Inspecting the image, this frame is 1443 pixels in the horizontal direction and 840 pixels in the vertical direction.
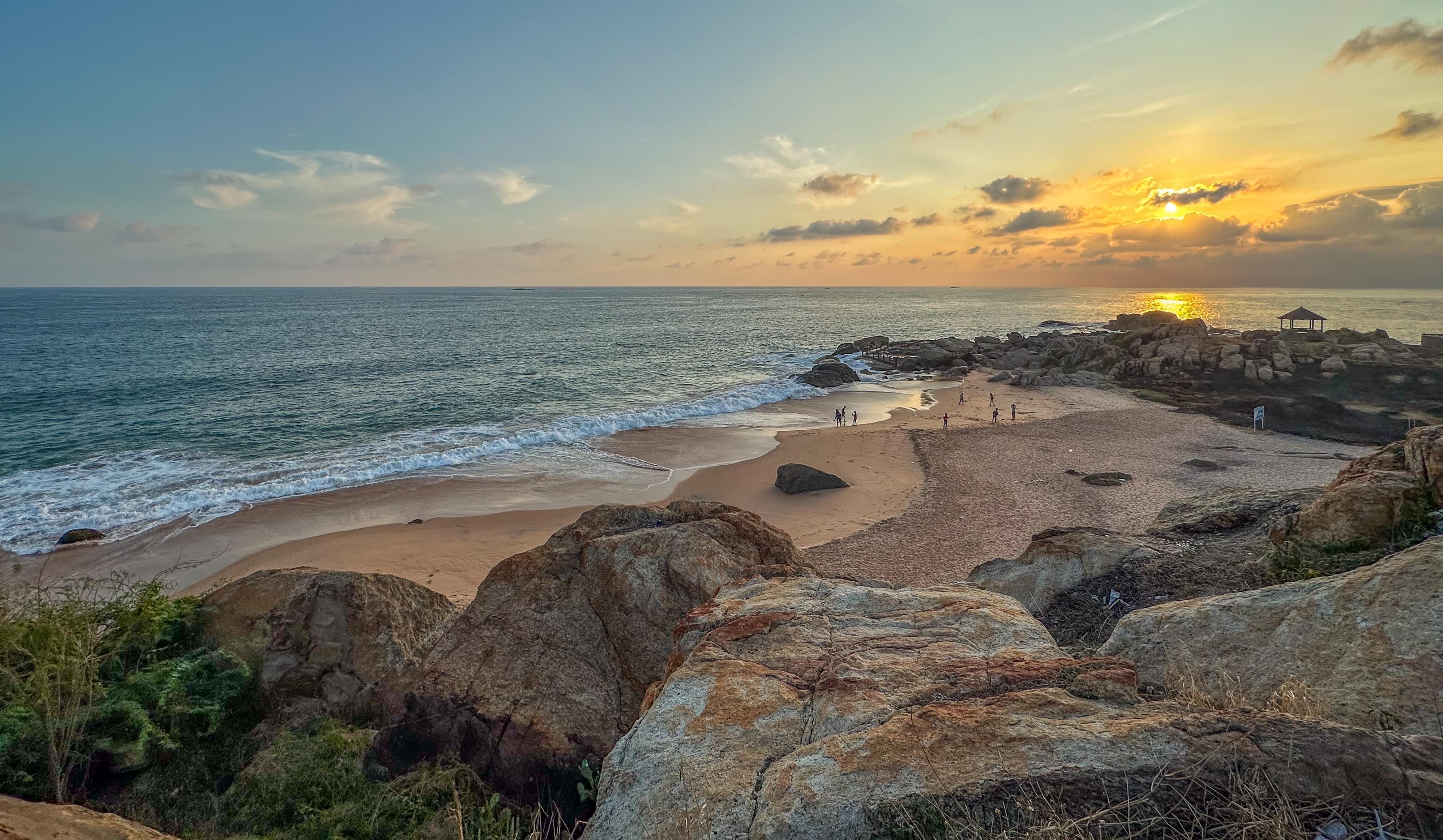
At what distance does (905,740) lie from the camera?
358 cm

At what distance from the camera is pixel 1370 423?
28.6 meters

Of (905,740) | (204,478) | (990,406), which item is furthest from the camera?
(990,406)

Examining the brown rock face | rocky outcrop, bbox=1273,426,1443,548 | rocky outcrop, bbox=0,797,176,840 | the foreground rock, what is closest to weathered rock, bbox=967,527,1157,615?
Result: rocky outcrop, bbox=1273,426,1443,548

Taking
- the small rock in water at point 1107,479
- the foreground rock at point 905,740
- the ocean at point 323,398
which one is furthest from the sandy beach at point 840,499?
the foreground rock at point 905,740

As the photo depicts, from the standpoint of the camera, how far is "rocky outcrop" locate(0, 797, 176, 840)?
4426 millimetres

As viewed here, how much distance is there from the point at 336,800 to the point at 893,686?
5.49m

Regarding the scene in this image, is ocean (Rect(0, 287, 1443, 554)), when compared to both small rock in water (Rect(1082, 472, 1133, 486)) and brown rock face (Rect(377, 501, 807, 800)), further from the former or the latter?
small rock in water (Rect(1082, 472, 1133, 486))

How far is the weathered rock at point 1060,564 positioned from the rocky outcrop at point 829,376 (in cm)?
3711

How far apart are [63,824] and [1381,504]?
13005 mm

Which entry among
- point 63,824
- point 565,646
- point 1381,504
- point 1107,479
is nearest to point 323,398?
point 565,646

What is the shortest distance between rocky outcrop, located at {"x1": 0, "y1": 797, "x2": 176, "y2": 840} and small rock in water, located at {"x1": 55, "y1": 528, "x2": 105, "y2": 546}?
1751 cm

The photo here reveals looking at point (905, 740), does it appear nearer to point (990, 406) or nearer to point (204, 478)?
point (204, 478)

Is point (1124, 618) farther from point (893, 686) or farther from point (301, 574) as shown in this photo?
point (301, 574)

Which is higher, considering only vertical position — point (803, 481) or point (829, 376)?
point (829, 376)
